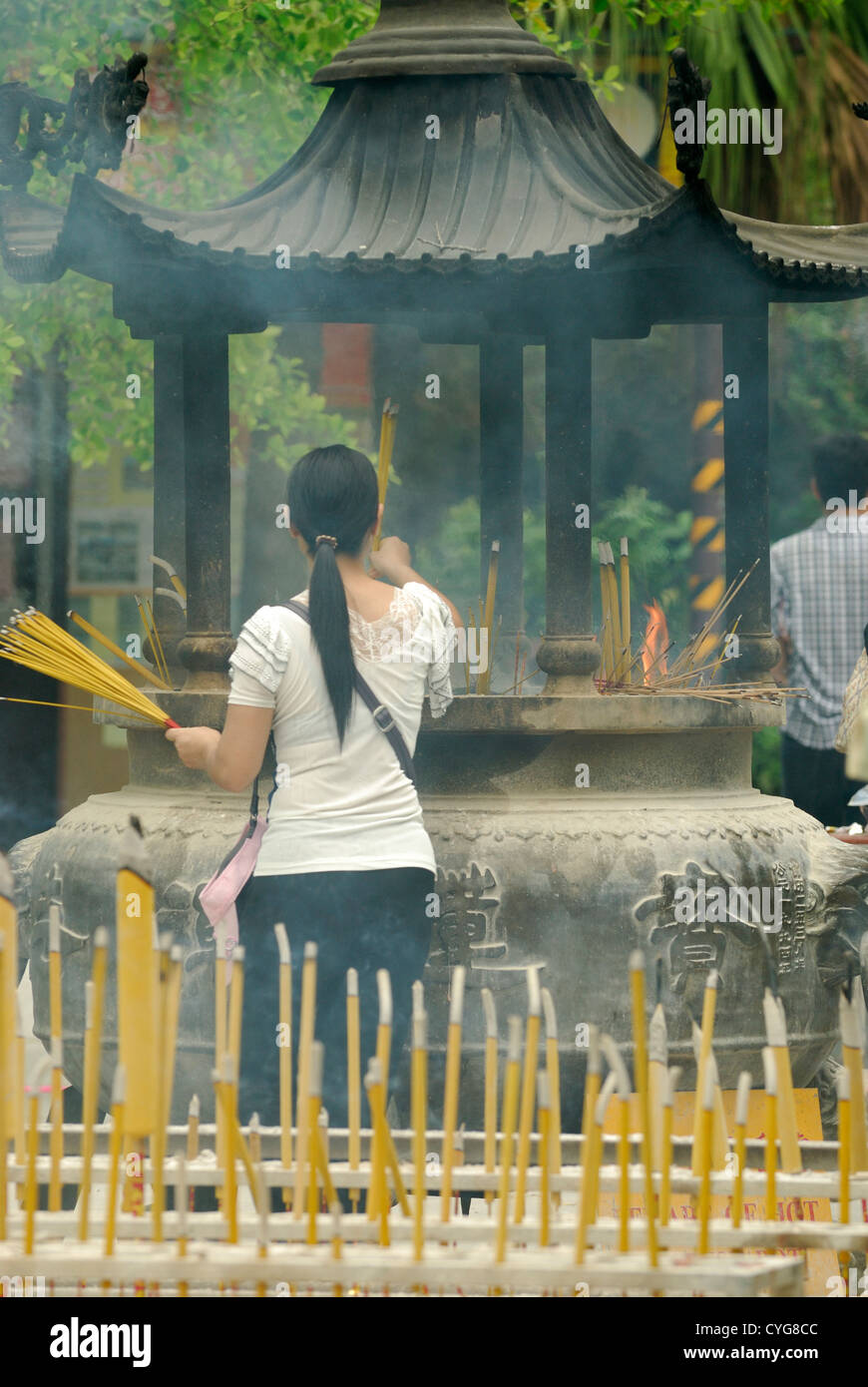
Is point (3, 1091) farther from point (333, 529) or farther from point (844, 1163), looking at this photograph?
point (333, 529)

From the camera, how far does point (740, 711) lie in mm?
5020

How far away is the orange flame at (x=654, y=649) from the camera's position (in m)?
5.11

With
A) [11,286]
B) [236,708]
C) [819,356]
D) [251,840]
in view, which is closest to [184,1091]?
[251,840]

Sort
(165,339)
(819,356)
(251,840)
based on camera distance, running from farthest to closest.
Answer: (819,356) < (165,339) < (251,840)

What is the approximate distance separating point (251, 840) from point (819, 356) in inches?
253

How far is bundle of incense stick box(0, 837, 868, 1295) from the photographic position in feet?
7.95

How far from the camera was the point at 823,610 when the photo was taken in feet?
20.4

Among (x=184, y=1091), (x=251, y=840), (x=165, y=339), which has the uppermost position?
(x=165, y=339)

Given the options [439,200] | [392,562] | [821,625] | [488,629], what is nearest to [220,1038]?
[392,562]

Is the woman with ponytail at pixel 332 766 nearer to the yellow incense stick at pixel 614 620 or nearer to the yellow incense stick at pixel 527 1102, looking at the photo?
the yellow incense stick at pixel 527 1102

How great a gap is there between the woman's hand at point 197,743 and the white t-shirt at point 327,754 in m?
0.11

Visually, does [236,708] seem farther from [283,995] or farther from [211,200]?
[211,200]

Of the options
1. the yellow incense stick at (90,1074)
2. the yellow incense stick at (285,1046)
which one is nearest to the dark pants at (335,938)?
the yellow incense stick at (285,1046)

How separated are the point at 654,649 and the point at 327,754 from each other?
63.5 inches
